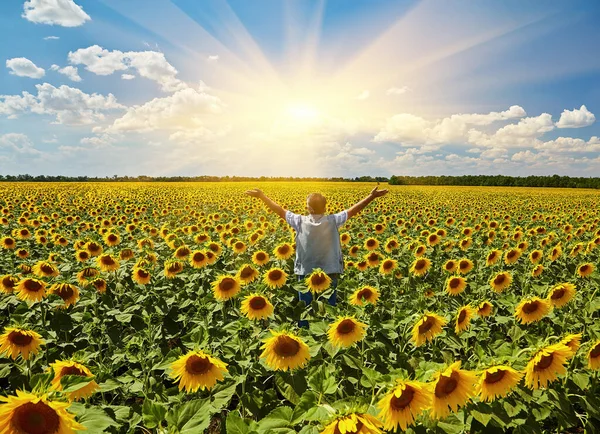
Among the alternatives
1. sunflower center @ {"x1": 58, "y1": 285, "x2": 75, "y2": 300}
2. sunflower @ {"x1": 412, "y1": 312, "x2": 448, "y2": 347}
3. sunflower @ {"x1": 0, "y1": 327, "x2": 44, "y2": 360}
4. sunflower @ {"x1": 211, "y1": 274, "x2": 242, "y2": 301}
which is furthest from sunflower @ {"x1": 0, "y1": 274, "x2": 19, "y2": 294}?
sunflower @ {"x1": 412, "y1": 312, "x2": 448, "y2": 347}

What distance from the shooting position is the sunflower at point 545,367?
2.76 metres

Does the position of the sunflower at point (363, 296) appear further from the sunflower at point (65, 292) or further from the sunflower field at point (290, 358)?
the sunflower at point (65, 292)

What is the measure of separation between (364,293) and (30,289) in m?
4.23

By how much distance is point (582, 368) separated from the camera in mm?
3303

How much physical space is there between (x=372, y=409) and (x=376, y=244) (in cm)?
660

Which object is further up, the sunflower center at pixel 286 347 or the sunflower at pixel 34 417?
the sunflower at pixel 34 417

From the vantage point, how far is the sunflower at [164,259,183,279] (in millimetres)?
6629

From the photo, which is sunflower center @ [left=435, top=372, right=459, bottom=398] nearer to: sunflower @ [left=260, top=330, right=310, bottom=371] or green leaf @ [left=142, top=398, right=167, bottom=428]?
sunflower @ [left=260, top=330, right=310, bottom=371]

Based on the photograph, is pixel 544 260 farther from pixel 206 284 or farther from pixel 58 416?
pixel 58 416

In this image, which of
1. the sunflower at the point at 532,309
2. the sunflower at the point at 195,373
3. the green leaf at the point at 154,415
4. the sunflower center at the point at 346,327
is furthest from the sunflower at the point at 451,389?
the sunflower at the point at 532,309

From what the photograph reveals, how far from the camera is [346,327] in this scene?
3506mm

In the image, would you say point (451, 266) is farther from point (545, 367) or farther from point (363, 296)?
point (545, 367)

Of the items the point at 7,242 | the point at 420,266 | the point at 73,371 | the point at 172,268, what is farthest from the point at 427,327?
the point at 7,242

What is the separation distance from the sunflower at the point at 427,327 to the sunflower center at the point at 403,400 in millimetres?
1401
